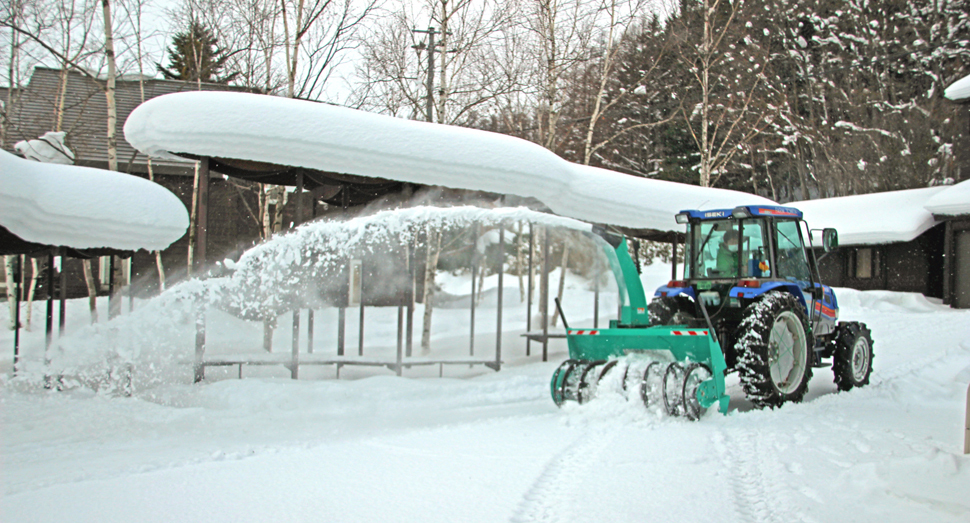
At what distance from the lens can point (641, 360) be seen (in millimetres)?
6676

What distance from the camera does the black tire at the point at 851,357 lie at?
7.99 m

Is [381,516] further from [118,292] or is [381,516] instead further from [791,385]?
[118,292]

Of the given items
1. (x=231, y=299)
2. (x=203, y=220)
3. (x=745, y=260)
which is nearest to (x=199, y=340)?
(x=231, y=299)

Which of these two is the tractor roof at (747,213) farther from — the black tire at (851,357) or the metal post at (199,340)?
the metal post at (199,340)

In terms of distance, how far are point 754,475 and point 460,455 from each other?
2.06 m

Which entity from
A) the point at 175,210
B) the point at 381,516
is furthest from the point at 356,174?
the point at 381,516

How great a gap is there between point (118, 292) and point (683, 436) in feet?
32.6

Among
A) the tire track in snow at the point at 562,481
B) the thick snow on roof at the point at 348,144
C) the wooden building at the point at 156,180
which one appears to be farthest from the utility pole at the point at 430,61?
the tire track in snow at the point at 562,481

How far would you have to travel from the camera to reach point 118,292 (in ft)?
37.5

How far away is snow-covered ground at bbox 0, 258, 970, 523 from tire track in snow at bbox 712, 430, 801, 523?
21 millimetres

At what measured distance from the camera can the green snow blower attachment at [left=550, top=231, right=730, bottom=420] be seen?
6148 millimetres

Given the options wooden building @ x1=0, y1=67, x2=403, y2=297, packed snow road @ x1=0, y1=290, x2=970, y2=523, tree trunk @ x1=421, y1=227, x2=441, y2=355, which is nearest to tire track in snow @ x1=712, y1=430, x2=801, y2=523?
packed snow road @ x1=0, y1=290, x2=970, y2=523

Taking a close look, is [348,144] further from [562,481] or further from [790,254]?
[790,254]

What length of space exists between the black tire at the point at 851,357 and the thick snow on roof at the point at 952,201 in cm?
1311
